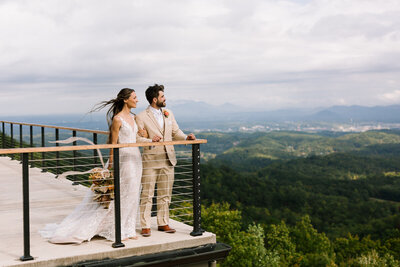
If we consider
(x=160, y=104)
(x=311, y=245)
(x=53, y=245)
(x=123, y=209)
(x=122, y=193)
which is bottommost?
(x=311, y=245)

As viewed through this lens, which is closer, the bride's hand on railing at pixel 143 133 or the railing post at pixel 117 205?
the railing post at pixel 117 205

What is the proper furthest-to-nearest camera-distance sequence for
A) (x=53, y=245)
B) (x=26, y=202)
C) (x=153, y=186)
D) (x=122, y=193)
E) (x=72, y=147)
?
1. (x=153, y=186)
2. (x=122, y=193)
3. (x=53, y=245)
4. (x=72, y=147)
5. (x=26, y=202)

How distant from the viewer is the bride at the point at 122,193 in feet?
13.6

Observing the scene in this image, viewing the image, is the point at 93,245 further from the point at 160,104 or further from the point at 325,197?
the point at 325,197

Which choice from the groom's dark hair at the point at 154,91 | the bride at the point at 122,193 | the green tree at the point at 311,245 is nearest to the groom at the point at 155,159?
the groom's dark hair at the point at 154,91

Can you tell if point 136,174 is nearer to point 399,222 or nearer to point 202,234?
point 202,234

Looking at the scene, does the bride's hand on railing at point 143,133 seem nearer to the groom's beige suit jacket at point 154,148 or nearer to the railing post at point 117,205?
the groom's beige suit jacket at point 154,148

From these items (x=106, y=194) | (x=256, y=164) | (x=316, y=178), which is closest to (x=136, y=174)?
(x=106, y=194)

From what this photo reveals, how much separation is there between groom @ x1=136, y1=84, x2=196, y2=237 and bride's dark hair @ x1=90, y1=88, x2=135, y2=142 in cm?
25

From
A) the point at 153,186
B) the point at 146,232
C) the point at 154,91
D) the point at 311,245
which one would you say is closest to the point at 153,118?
the point at 154,91

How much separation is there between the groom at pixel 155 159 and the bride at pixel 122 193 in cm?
12

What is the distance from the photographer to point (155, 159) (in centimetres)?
438

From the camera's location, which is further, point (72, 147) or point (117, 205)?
point (117, 205)

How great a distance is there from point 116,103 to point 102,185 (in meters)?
0.89
